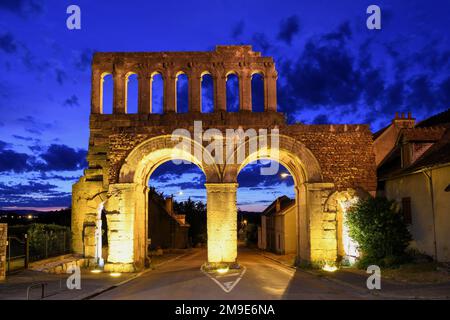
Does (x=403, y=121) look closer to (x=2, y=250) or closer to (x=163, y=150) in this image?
(x=163, y=150)

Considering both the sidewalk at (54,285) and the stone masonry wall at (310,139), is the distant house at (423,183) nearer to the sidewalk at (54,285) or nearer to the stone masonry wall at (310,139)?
the stone masonry wall at (310,139)

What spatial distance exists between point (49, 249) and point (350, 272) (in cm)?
1273

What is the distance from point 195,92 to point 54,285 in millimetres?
10540

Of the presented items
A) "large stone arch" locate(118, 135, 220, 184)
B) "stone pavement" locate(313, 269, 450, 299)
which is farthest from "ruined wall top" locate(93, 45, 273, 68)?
"stone pavement" locate(313, 269, 450, 299)

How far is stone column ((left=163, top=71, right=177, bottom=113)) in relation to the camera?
21688mm

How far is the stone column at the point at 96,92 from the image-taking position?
22.0 metres

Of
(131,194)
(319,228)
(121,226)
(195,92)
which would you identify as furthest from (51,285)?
(319,228)

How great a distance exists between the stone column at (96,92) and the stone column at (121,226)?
391 centimetres

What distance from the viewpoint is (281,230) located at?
1438 inches

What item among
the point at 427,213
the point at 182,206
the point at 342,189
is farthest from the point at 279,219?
the point at 182,206

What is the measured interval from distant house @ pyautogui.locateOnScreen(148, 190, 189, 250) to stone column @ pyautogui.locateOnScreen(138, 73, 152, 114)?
19957 millimetres

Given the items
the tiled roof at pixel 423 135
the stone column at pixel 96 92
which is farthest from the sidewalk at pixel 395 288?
the stone column at pixel 96 92

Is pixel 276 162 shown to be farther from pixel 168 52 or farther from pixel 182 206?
pixel 182 206

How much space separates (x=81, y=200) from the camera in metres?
21.8
